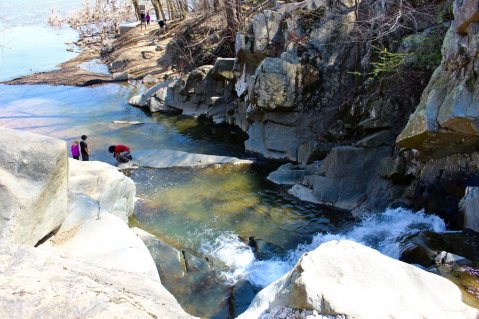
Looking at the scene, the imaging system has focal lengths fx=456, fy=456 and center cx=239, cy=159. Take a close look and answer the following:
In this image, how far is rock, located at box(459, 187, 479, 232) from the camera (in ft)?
28.9

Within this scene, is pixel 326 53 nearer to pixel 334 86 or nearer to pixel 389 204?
pixel 334 86

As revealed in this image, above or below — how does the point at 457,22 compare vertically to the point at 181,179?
above

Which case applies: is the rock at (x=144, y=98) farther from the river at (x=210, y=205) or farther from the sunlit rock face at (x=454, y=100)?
the sunlit rock face at (x=454, y=100)

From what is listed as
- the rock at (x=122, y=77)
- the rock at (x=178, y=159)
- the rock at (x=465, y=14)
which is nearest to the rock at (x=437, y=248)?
the rock at (x=465, y=14)

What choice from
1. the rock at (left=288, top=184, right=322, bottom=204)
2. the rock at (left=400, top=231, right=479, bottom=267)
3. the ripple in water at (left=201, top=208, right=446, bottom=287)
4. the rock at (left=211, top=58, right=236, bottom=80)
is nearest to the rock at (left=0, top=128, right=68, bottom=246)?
the ripple in water at (left=201, top=208, right=446, bottom=287)

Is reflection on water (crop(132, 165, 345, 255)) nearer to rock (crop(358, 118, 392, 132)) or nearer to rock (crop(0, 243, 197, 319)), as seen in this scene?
rock (crop(358, 118, 392, 132))

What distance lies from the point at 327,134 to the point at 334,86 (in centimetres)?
183

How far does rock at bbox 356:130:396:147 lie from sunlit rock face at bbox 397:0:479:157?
2140mm

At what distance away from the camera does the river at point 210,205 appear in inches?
388

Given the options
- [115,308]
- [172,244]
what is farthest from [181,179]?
[115,308]

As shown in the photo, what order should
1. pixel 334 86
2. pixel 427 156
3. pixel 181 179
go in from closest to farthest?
1. pixel 427 156
2. pixel 181 179
3. pixel 334 86

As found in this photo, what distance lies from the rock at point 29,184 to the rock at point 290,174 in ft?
24.3

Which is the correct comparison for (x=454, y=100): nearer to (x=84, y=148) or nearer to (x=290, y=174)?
(x=290, y=174)

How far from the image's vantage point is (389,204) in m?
11.4
